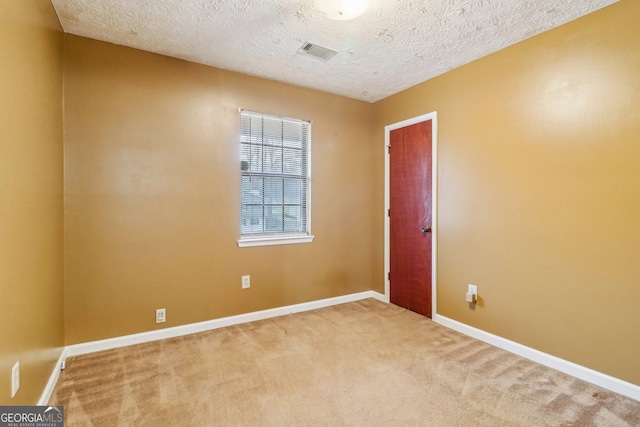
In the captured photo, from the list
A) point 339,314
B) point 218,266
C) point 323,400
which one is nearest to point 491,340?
point 339,314

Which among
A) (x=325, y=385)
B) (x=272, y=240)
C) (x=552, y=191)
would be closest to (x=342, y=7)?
(x=552, y=191)

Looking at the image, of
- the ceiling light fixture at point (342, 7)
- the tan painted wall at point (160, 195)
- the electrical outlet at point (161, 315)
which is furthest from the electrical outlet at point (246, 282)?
the ceiling light fixture at point (342, 7)

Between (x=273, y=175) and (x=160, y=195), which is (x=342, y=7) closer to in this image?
(x=273, y=175)

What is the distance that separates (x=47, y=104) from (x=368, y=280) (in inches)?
144

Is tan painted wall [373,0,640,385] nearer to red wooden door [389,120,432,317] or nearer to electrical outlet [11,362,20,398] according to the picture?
red wooden door [389,120,432,317]

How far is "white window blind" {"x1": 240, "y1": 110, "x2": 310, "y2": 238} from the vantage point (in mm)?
3219

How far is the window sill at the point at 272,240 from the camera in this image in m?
3.17

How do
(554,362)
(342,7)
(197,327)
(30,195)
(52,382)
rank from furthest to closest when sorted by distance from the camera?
(197,327) → (554,362) → (52,382) → (342,7) → (30,195)

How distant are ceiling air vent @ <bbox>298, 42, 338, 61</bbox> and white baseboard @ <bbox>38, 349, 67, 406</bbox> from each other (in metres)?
3.09

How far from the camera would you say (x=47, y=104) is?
6.45 ft

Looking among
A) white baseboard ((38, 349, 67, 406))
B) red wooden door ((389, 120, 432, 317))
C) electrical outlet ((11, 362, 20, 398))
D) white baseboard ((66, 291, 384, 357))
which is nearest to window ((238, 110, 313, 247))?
white baseboard ((66, 291, 384, 357))

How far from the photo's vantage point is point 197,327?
9.53ft

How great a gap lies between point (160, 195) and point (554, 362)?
11.7ft

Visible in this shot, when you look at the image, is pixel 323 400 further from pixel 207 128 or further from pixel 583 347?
pixel 207 128
